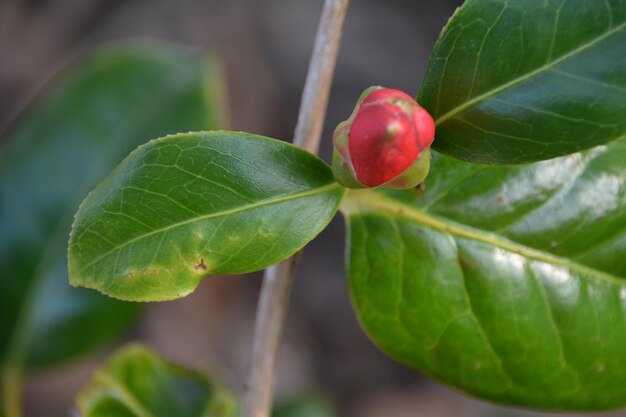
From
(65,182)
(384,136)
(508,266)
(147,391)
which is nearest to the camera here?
(384,136)

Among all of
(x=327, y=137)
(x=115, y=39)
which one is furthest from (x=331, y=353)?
(x=115, y=39)

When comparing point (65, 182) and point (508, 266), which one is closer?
point (508, 266)

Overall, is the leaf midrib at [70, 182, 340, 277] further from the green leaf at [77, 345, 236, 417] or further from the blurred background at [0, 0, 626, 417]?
the blurred background at [0, 0, 626, 417]

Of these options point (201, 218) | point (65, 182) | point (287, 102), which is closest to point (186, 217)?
point (201, 218)

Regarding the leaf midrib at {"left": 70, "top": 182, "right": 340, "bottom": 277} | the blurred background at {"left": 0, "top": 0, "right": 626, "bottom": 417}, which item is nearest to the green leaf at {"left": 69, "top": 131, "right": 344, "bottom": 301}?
the leaf midrib at {"left": 70, "top": 182, "right": 340, "bottom": 277}

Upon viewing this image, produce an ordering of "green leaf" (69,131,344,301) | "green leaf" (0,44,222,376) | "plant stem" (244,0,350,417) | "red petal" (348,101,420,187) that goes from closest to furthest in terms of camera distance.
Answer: "red petal" (348,101,420,187) < "green leaf" (69,131,344,301) < "plant stem" (244,0,350,417) < "green leaf" (0,44,222,376)

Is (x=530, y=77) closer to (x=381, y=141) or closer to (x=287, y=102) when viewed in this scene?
(x=381, y=141)
